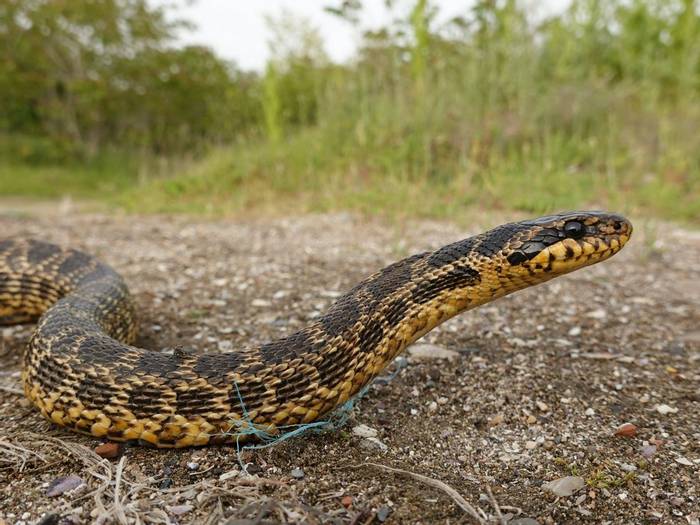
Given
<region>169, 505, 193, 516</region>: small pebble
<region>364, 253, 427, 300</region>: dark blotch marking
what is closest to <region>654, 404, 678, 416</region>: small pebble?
<region>364, 253, 427, 300</region>: dark blotch marking

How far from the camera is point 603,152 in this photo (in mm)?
9852

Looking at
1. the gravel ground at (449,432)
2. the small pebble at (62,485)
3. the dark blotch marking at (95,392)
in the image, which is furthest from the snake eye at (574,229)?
the small pebble at (62,485)

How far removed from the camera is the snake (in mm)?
2654

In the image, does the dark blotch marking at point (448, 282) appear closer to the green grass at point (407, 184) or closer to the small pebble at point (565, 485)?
the small pebble at point (565, 485)

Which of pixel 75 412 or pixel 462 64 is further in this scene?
pixel 462 64

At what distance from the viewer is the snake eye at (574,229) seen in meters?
3.11

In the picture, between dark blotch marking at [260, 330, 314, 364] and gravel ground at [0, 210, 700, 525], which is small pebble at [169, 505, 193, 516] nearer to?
gravel ground at [0, 210, 700, 525]

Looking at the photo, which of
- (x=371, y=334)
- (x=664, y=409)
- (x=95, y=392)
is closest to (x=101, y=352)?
(x=95, y=392)

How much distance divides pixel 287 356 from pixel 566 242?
1678 millimetres

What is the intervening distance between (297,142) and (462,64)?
377 centimetres

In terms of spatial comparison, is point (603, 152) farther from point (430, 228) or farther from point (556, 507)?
point (556, 507)

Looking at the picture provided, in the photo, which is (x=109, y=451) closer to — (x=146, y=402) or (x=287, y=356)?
(x=146, y=402)

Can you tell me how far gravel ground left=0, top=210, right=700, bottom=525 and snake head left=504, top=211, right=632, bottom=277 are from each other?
817 mm

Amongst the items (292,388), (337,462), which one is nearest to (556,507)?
(337,462)
